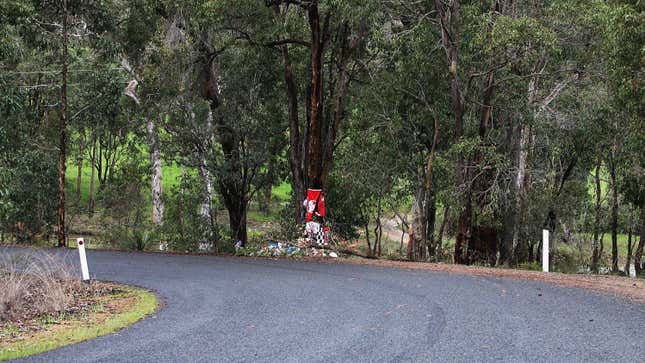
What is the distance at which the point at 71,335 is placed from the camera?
914 centimetres

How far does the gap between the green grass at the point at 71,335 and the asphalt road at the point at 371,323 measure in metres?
0.30

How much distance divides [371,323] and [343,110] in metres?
17.7

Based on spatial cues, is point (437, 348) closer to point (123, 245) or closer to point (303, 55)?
point (303, 55)

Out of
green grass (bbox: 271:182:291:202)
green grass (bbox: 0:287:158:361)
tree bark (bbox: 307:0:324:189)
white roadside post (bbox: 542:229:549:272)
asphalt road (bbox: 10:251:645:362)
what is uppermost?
tree bark (bbox: 307:0:324:189)

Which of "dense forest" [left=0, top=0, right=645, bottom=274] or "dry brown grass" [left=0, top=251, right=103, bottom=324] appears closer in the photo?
"dry brown grass" [left=0, top=251, right=103, bottom=324]

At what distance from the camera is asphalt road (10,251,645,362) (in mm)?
7719

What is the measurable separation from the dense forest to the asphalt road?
7.36 m

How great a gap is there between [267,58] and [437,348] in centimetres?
1839

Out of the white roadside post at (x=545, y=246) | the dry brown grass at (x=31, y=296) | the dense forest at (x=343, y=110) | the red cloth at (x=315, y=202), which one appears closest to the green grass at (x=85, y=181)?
the dense forest at (x=343, y=110)

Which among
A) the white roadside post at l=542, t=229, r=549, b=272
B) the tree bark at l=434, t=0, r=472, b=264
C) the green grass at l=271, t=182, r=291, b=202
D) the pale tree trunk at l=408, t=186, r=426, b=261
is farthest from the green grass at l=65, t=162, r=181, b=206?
the white roadside post at l=542, t=229, r=549, b=272

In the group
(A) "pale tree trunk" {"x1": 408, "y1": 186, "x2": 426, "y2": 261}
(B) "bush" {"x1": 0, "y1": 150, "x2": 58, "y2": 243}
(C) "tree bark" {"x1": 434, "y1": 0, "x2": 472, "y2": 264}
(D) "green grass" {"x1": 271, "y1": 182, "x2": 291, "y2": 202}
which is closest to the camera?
(C) "tree bark" {"x1": 434, "y1": 0, "x2": 472, "y2": 264}

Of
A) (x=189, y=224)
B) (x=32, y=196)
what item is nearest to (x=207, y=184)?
(x=189, y=224)

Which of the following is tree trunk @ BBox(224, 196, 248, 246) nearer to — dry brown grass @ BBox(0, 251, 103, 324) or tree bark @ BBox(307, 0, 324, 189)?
tree bark @ BBox(307, 0, 324, 189)

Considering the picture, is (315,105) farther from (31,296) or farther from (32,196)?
(32,196)
